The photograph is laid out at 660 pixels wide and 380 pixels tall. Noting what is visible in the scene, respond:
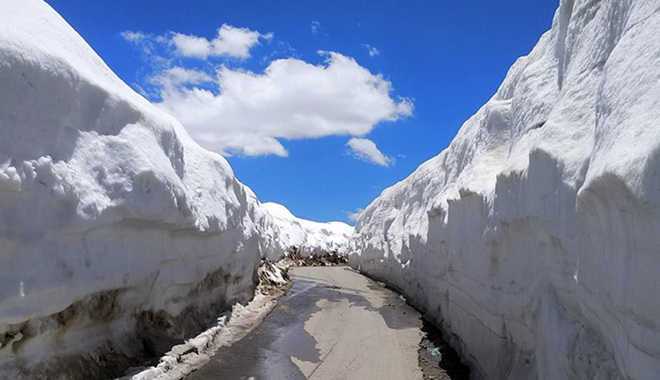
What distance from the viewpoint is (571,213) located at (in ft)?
19.2

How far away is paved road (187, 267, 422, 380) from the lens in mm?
10531

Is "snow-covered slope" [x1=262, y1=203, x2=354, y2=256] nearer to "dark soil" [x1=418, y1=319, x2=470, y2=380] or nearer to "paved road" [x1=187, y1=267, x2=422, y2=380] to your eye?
"paved road" [x1=187, y1=267, x2=422, y2=380]

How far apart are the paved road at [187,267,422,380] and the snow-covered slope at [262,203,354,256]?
111 ft

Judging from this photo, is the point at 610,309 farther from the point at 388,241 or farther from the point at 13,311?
the point at 388,241

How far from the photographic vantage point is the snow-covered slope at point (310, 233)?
184 ft

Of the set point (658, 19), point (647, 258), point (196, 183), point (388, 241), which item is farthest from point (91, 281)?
point (388, 241)

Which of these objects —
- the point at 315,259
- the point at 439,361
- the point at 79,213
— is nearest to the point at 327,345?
the point at 439,361

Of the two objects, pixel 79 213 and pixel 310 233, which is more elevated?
pixel 310 233

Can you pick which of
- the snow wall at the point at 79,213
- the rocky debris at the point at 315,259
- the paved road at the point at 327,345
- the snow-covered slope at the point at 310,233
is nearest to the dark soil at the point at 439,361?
the paved road at the point at 327,345

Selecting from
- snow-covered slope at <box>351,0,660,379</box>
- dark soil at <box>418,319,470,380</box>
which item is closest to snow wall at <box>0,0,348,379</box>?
dark soil at <box>418,319,470,380</box>

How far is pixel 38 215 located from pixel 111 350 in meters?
2.95

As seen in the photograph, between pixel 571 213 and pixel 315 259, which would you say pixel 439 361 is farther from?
pixel 315 259

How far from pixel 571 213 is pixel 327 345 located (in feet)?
27.2

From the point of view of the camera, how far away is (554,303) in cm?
647
